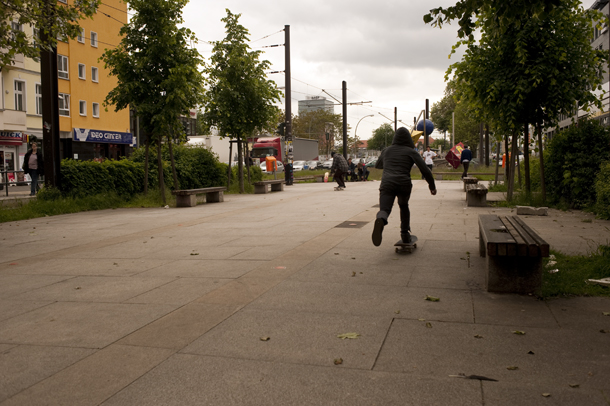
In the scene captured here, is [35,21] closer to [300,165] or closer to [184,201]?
[184,201]

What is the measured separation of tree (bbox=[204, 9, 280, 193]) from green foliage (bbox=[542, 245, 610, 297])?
16.0 meters

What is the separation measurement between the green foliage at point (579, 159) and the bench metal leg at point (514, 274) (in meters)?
7.66

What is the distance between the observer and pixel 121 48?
16.2 m

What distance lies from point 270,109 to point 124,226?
1156 centimetres

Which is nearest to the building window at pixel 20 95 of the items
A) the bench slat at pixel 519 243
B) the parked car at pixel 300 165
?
the parked car at pixel 300 165

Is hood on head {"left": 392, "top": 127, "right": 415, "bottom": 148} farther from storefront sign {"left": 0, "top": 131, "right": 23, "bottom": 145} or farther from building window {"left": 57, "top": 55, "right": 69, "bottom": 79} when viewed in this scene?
building window {"left": 57, "top": 55, "right": 69, "bottom": 79}

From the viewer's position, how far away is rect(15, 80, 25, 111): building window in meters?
36.2

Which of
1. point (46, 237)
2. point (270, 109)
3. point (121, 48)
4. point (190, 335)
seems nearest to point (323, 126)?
point (270, 109)

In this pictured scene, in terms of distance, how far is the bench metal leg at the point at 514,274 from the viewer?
5238mm

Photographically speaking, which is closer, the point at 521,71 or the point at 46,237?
the point at 46,237

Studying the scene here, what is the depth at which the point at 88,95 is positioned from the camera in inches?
A: 1635

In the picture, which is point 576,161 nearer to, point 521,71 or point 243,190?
point 521,71

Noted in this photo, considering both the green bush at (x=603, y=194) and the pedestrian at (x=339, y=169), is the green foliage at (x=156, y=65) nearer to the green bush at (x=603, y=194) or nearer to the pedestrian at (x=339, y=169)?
the pedestrian at (x=339, y=169)

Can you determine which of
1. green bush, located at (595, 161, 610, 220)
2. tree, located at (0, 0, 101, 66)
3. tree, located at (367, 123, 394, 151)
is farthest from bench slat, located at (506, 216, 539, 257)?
tree, located at (367, 123, 394, 151)
